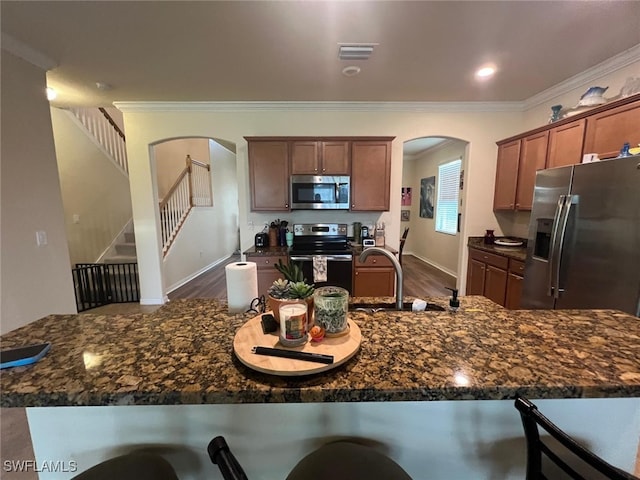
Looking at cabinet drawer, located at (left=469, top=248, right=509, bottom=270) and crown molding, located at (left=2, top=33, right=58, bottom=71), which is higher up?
crown molding, located at (left=2, top=33, right=58, bottom=71)

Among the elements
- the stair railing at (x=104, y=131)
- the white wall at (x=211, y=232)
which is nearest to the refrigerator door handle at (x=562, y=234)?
the white wall at (x=211, y=232)

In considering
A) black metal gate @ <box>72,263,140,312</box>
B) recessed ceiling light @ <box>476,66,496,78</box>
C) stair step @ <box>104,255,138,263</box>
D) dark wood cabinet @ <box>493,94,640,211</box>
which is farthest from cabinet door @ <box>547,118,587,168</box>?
stair step @ <box>104,255,138,263</box>

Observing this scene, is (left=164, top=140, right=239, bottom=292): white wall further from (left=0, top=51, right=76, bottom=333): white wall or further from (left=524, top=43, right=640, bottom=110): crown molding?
(left=524, top=43, right=640, bottom=110): crown molding

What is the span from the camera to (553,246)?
2246mm

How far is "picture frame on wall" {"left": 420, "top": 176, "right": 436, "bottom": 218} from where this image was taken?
6098 millimetres

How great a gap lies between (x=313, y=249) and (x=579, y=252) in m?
2.51

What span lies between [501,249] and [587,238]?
4.08ft

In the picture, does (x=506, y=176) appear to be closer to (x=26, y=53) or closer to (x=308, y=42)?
(x=308, y=42)

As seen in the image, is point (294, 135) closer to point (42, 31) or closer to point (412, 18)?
point (412, 18)

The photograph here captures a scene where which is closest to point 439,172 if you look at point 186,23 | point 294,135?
point 294,135

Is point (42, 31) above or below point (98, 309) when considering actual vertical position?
above

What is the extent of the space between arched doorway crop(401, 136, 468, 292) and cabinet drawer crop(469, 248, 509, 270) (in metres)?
1.08

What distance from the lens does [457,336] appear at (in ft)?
3.14

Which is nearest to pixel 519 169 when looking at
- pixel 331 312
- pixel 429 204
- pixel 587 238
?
pixel 587 238
